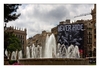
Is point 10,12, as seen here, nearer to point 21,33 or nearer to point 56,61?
point 21,33

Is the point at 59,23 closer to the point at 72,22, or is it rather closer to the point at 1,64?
the point at 72,22

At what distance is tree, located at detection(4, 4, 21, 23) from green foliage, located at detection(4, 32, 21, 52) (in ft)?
1.95

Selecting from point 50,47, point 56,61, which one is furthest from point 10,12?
point 56,61

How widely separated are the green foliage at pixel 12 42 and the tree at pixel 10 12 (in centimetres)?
59

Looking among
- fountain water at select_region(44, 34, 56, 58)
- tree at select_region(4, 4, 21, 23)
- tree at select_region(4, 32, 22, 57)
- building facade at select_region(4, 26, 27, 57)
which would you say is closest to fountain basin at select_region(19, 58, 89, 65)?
tree at select_region(4, 32, 22, 57)

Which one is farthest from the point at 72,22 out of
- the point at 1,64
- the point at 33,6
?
the point at 1,64

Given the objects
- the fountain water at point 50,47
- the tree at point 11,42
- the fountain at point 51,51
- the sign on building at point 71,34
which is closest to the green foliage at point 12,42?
the tree at point 11,42

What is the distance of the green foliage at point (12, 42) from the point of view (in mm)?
14656

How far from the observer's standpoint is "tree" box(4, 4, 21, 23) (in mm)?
14461

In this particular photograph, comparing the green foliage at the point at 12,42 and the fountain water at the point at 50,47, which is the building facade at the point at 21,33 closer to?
the green foliage at the point at 12,42

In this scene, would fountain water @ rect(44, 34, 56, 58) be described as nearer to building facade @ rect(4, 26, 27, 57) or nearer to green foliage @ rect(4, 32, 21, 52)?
building facade @ rect(4, 26, 27, 57)

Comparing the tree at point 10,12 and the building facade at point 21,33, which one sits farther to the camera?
the building facade at point 21,33

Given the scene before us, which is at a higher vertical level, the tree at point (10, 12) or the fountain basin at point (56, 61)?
the tree at point (10, 12)

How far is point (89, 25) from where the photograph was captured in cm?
1509
